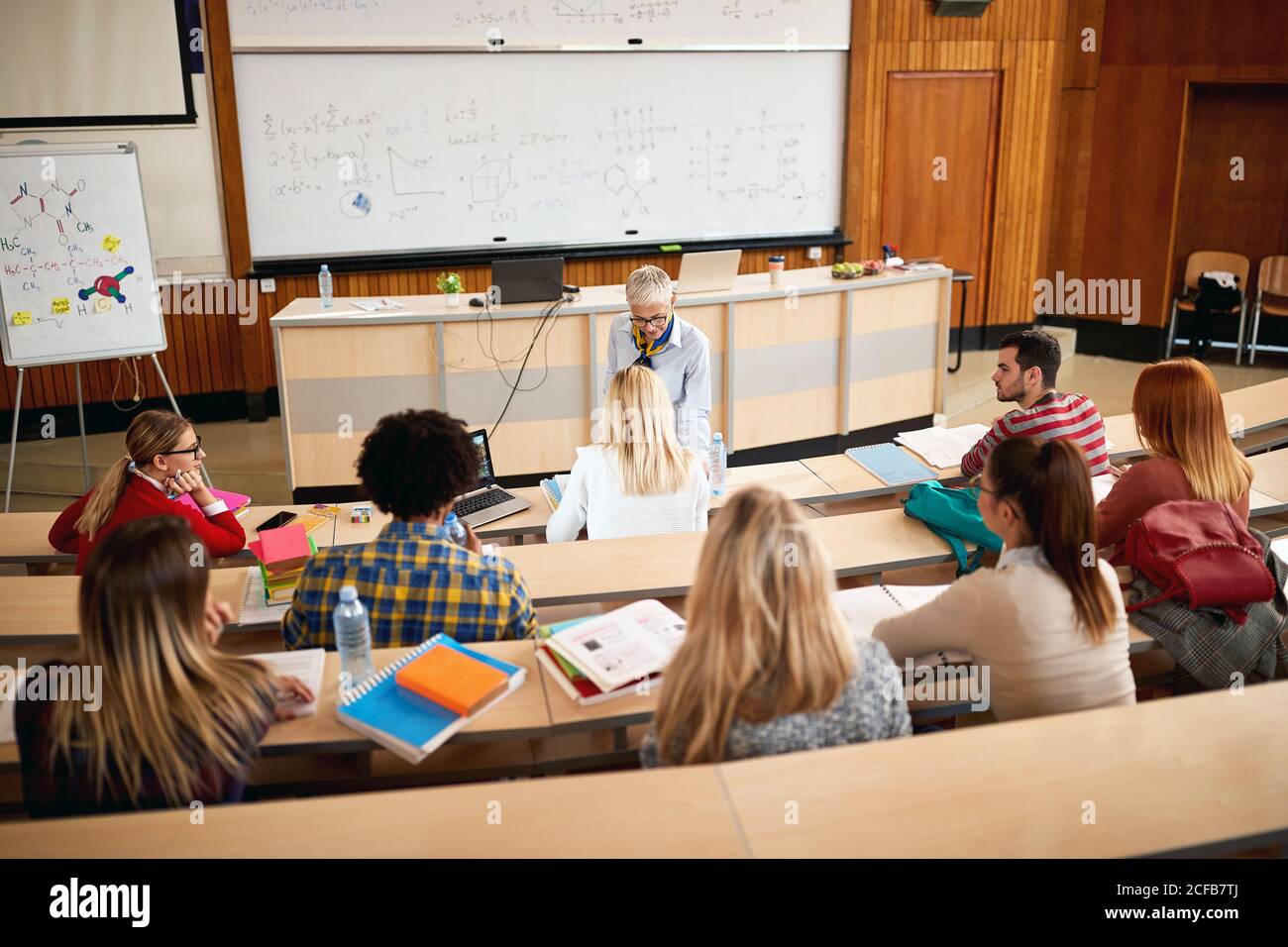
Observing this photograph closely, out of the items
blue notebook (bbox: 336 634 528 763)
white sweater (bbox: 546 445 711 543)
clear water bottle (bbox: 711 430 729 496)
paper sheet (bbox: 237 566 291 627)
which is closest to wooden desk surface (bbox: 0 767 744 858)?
blue notebook (bbox: 336 634 528 763)

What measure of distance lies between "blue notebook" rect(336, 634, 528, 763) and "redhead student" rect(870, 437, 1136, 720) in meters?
1.08

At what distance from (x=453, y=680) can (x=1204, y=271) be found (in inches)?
322

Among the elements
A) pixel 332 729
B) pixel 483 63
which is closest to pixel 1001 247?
pixel 483 63

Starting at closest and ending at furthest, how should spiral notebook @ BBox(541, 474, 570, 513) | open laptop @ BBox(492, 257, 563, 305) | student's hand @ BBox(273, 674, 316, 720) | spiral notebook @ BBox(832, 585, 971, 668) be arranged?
1. student's hand @ BBox(273, 674, 316, 720)
2. spiral notebook @ BBox(832, 585, 971, 668)
3. spiral notebook @ BBox(541, 474, 570, 513)
4. open laptop @ BBox(492, 257, 563, 305)

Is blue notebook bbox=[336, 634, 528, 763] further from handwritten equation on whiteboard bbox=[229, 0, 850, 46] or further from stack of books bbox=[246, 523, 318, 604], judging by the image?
handwritten equation on whiteboard bbox=[229, 0, 850, 46]

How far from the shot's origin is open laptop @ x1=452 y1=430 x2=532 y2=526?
3850 millimetres

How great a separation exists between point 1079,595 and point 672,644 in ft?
3.09

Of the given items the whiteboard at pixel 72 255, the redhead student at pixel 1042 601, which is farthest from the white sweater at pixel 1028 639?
the whiteboard at pixel 72 255

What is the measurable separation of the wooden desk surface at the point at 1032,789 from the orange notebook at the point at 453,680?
2.02 ft

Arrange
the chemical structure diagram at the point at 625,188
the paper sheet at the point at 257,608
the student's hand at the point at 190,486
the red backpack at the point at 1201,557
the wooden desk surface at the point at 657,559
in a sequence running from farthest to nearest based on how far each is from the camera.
→ the chemical structure diagram at the point at 625,188, the student's hand at the point at 190,486, the wooden desk surface at the point at 657,559, the paper sheet at the point at 257,608, the red backpack at the point at 1201,557

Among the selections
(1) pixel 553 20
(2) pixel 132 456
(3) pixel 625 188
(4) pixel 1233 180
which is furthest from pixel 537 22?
(4) pixel 1233 180

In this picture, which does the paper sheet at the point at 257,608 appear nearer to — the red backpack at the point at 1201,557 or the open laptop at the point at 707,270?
the red backpack at the point at 1201,557

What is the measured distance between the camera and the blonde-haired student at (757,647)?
197 cm
